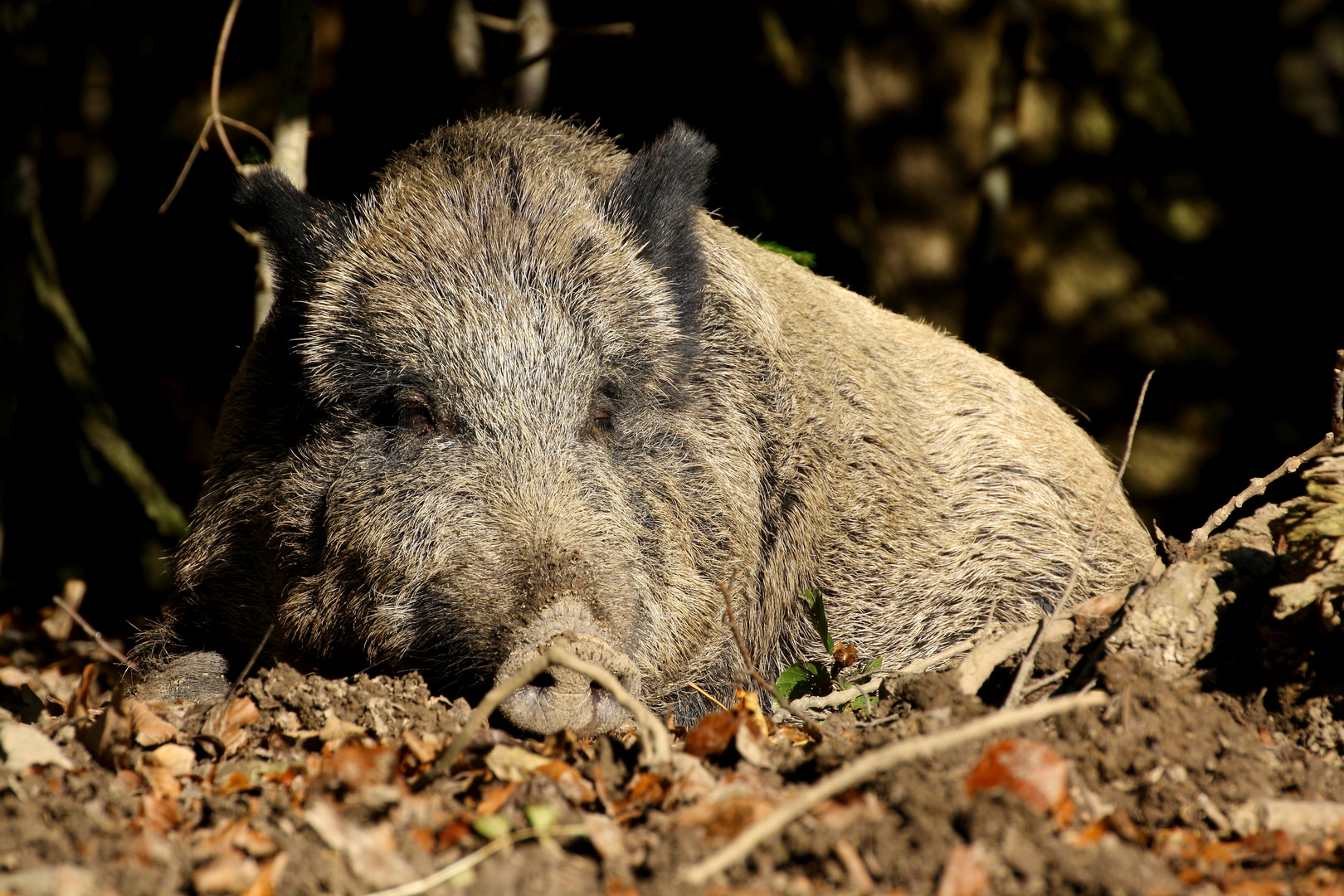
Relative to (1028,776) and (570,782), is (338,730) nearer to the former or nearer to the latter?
(570,782)

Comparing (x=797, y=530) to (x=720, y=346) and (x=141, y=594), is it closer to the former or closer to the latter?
(x=720, y=346)

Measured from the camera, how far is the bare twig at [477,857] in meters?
1.96

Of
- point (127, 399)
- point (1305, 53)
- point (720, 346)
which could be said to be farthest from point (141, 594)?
point (1305, 53)

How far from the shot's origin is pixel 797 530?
4445mm

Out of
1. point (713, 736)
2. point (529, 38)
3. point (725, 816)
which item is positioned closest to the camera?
point (725, 816)

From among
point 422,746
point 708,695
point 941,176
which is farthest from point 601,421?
point 941,176

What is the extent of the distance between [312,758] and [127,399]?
22.1 feet

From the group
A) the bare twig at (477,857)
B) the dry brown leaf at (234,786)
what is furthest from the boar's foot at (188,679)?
the bare twig at (477,857)

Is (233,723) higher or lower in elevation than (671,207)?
lower

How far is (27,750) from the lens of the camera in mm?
2621

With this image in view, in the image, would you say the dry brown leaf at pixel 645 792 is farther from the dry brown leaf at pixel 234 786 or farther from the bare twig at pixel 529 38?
the bare twig at pixel 529 38

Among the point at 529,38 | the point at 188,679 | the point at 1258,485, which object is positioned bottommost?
the point at 188,679

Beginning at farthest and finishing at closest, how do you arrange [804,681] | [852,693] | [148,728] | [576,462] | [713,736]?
[804,681], [576,462], [852,693], [148,728], [713,736]

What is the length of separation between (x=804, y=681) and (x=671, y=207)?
183 centimetres
